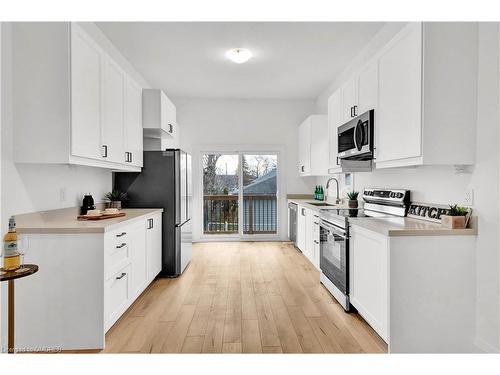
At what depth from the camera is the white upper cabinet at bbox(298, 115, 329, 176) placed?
468 cm

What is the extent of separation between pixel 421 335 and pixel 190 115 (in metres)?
5.05

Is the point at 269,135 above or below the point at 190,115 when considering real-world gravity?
below

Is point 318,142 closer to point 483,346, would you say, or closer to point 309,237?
point 309,237

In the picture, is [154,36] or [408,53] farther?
[154,36]

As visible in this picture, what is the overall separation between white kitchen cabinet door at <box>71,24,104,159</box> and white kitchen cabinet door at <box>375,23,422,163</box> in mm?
2396

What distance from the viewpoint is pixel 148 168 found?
3729 millimetres

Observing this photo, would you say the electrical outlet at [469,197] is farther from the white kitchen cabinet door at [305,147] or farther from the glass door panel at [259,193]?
the glass door panel at [259,193]

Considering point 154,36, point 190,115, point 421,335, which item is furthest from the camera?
point 190,115

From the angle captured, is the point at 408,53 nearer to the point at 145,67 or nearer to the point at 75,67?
the point at 75,67

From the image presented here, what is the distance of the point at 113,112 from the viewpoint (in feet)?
9.40

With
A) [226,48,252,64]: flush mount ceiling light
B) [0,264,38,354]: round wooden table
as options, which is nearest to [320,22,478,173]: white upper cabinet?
[226,48,252,64]: flush mount ceiling light

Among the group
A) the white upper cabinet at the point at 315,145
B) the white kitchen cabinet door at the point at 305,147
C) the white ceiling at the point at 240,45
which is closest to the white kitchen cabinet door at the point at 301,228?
the white upper cabinet at the point at 315,145

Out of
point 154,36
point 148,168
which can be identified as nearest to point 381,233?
point 148,168

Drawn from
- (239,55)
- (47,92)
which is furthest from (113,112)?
(239,55)
